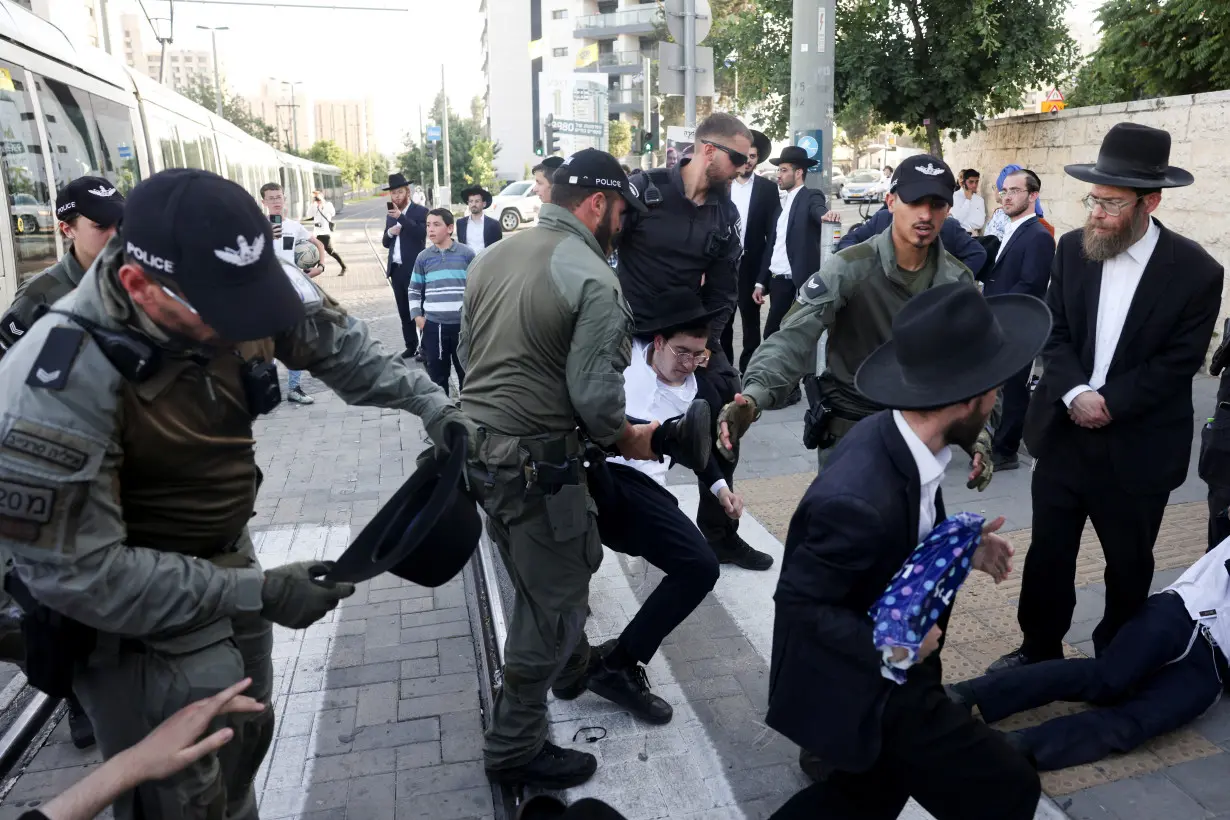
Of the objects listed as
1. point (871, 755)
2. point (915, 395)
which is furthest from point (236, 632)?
point (915, 395)

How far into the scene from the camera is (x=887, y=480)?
220 centimetres

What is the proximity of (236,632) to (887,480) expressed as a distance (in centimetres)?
167

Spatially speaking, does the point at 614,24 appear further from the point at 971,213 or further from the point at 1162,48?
the point at 1162,48

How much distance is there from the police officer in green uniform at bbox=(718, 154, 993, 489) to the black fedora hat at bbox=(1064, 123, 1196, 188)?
58 centimetres

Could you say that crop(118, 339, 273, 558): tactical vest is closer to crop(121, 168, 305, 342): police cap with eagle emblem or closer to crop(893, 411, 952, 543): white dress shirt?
crop(121, 168, 305, 342): police cap with eagle emblem

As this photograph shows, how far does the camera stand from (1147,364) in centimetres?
362

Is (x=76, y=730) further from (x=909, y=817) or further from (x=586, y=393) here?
(x=909, y=817)

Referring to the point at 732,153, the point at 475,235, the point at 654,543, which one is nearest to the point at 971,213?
the point at 475,235

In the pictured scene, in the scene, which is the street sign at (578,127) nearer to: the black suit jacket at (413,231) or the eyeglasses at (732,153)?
the black suit jacket at (413,231)

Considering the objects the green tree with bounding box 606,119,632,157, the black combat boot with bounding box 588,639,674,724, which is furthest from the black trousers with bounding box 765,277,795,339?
the green tree with bounding box 606,119,632,157

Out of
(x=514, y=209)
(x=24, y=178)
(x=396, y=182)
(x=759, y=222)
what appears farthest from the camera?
(x=514, y=209)

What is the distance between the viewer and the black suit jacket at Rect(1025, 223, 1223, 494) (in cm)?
358

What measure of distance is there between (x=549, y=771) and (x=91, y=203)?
3087 millimetres

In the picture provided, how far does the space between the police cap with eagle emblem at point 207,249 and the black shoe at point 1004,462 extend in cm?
597
